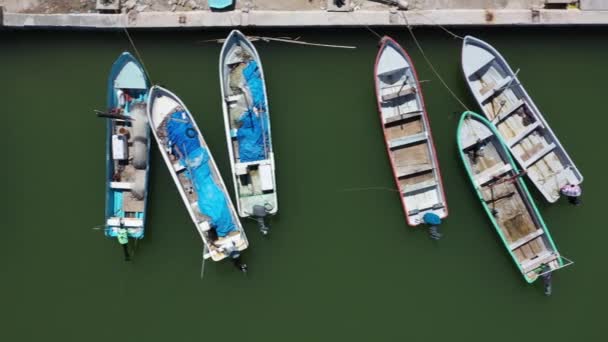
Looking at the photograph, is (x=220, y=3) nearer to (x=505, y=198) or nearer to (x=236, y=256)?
(x=236, y=256)

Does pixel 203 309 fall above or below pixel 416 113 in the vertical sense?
below

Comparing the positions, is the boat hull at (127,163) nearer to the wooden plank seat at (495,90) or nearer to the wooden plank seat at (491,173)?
the wooden plank seat at (491,173)

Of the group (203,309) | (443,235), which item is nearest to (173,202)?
(203,309)

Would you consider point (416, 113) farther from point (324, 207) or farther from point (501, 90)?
point (324, 207)

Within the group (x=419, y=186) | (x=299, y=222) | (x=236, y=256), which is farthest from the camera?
(x=299, y=222)

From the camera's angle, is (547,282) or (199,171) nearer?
(199,171)

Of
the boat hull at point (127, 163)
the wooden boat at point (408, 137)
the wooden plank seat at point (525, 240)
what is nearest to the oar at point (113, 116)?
the boat hull at point (127, 163)

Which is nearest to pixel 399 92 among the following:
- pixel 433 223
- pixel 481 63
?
pixel 481 63
